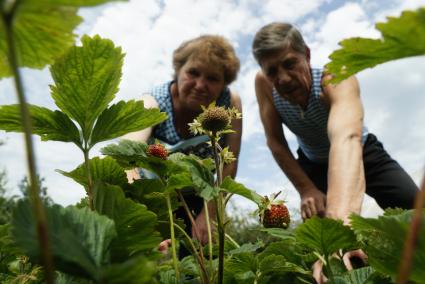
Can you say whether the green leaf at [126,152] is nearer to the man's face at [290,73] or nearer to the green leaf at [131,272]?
the green leaf at [131,272]

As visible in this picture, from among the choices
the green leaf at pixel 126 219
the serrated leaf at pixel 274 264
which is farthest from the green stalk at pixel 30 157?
the serrated leaf at pixel 274 264

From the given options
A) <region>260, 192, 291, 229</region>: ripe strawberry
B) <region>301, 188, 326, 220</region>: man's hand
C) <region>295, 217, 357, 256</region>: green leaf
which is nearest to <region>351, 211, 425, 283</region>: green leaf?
<region>295, 217, 357, 256</region>: green leaf

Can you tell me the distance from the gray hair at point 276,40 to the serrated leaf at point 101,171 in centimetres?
231

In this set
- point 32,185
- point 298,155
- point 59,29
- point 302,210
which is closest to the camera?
point 32,185

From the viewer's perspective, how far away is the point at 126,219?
0.52 m

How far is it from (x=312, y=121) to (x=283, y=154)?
337mm

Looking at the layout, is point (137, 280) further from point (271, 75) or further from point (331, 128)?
point (271, 75)

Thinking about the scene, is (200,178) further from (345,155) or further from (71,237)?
(345,155)

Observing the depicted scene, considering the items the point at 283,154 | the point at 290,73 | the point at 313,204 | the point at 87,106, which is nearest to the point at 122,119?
the point at 87,106

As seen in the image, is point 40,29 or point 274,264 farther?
point 274,264

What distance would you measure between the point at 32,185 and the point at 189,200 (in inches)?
98.8

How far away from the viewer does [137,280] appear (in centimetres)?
32

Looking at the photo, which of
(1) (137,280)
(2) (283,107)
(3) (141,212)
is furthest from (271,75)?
(1) (137,280)

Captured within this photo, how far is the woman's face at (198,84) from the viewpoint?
2.82 m
